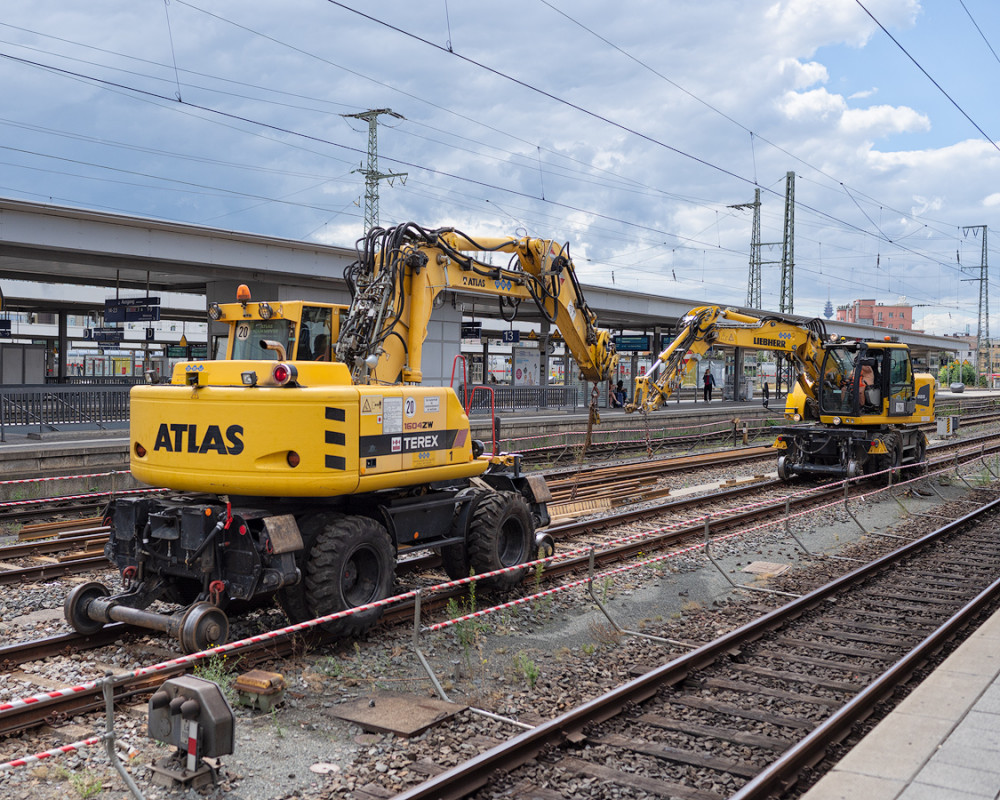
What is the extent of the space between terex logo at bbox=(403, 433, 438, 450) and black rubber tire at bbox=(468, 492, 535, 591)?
1119mm

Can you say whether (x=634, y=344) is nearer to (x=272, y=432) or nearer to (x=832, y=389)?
(x=832, y=389)

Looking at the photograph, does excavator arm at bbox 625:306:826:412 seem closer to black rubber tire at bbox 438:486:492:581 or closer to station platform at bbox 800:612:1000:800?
black rubber tire at bbox 438:486:492:581

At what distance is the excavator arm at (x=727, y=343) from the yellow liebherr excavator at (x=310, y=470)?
922 centimetres

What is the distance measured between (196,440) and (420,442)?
199 centimetres

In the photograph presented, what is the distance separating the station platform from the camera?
4945 mm

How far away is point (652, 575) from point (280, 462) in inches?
208

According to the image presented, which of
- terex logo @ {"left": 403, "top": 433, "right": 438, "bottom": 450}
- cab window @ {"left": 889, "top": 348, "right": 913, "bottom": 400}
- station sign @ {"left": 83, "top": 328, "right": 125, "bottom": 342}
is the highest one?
Answer: station sign @ {"left": 83, "top": 328, "right": 125, "bottom": 342}

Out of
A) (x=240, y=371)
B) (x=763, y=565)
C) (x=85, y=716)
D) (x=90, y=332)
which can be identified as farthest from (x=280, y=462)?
(x=90, y=332)

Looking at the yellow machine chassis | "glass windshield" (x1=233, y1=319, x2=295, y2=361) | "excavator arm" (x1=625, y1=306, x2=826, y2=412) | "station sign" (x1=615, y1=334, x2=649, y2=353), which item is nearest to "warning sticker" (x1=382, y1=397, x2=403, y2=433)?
the yellow machine chassis

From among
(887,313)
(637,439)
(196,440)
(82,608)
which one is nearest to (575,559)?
(196,440)

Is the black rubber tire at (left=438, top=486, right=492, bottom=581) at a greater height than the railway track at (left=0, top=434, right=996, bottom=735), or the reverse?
the black rubber tire at (left=438, top=486, right=492, bottom=581)

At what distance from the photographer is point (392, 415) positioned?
7.99 m

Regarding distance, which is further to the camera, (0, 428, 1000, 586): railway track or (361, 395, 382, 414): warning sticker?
(0, 428, 1000, 586): railway track

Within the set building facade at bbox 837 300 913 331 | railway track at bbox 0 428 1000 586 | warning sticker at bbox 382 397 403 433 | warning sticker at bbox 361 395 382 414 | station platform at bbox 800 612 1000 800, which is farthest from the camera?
building facade at bbox 837 300 913 331
